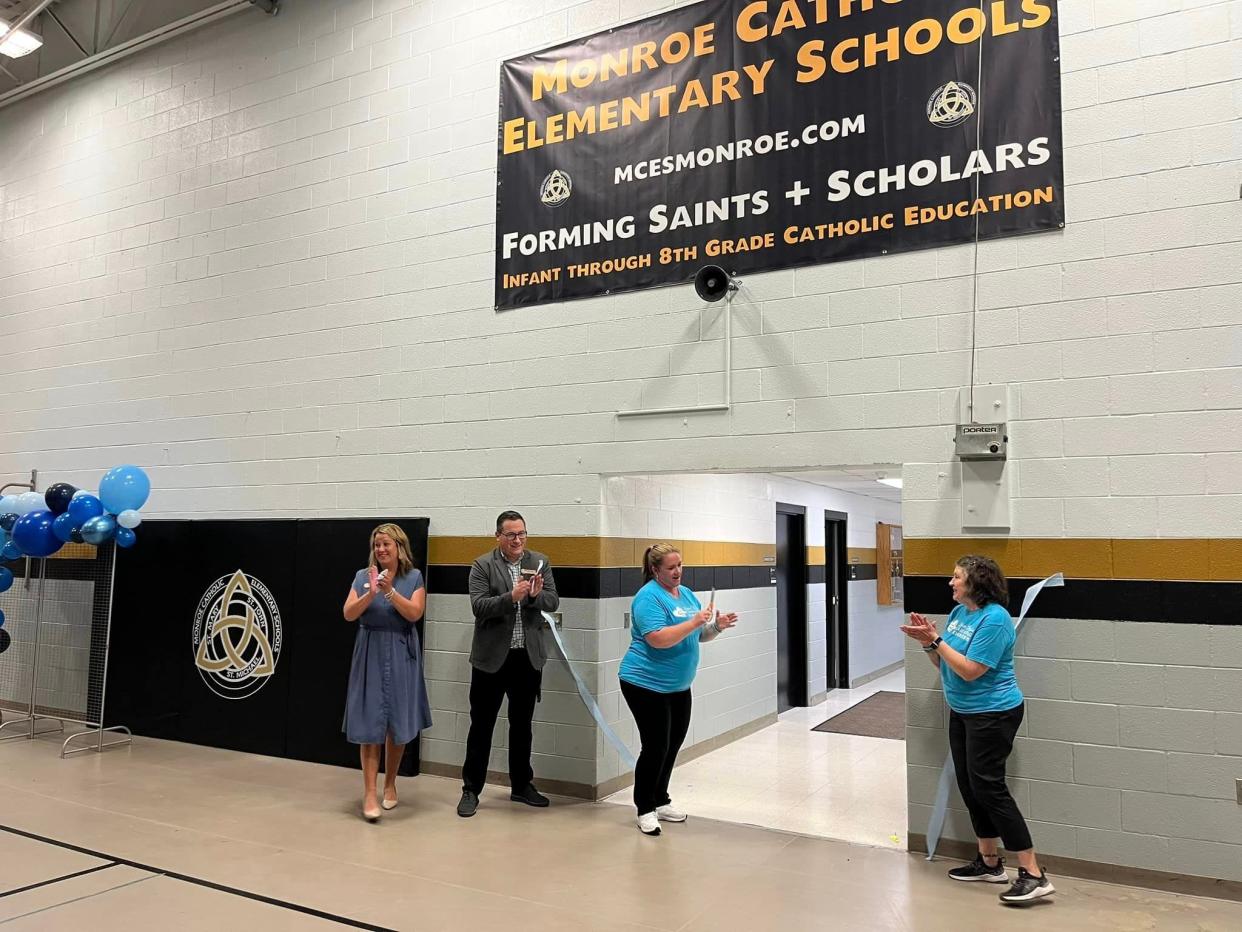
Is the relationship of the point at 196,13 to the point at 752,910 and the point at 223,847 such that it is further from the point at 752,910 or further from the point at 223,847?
the point at 752,910

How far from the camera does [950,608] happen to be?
4047mm

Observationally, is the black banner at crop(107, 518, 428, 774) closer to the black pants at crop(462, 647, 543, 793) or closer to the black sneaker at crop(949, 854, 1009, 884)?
the black pants at crop(462, 647, 543, 793)

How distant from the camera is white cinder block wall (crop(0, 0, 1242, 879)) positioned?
3719 mm

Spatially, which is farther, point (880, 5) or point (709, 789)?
point (709, 789)

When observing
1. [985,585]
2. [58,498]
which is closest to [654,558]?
[985,585]

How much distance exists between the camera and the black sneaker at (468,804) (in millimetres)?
4520

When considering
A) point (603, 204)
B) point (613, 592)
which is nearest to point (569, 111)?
point (603, 204)

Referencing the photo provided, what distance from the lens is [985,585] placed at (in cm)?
359

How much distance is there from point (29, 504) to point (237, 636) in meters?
1.86

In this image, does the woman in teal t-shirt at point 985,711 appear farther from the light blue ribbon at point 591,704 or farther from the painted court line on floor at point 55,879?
the painted court line on floor at point 55,879

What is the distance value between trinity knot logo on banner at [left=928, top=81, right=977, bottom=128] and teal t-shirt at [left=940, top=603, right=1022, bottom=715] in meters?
2.39

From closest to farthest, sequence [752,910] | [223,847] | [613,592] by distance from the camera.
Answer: [752,910]
[223,847]
[613,592]

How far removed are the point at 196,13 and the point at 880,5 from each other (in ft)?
18.4

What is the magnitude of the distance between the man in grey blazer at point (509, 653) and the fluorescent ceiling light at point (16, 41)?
19.5ft
